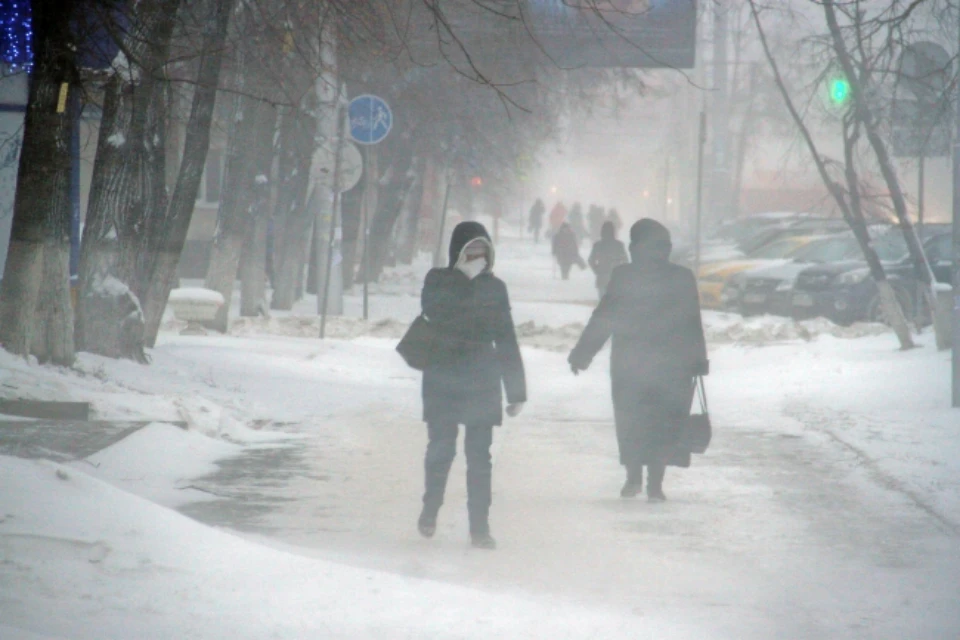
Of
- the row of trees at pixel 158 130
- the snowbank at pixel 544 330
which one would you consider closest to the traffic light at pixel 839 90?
the row of trees at pixel 158 130

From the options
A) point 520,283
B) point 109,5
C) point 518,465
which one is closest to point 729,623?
point 518,465

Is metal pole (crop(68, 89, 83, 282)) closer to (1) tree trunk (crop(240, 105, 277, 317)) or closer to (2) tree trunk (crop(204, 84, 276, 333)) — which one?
(2) tree trunk (crop(204, 84, 276, 333))

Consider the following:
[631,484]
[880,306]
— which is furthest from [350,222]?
[631,484]

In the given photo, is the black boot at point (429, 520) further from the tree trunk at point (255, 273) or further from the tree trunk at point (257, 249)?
the tree trunk at point (255, 273)

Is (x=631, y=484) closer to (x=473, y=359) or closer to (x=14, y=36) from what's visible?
(x=473, y=359)

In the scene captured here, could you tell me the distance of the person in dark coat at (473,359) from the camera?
709 cm

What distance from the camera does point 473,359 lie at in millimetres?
7090

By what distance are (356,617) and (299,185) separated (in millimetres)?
18418

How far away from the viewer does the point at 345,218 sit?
28750mm

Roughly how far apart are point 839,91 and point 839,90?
0.03ft

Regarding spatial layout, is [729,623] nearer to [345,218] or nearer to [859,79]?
[859,79]

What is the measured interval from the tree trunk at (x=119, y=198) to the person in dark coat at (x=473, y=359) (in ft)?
21.1

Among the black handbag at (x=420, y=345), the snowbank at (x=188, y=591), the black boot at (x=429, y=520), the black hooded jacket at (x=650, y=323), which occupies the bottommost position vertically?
the snowbank at (x=188, y=591)

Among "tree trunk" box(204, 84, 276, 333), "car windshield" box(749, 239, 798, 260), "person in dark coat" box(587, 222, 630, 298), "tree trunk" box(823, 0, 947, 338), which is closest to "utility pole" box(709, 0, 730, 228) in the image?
"car windshield" box(749, 239, 798, 260)
